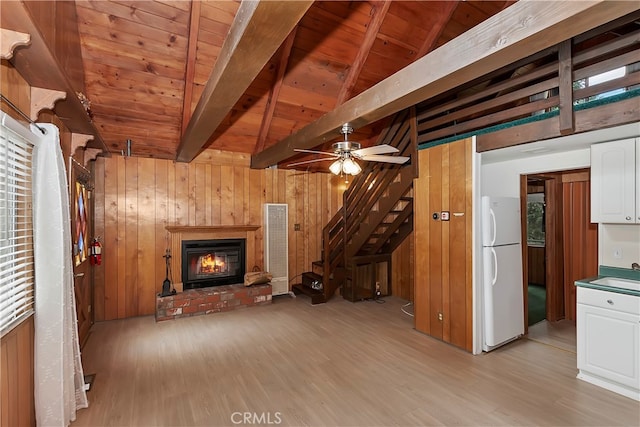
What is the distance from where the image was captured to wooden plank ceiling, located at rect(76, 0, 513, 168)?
316 centimetres

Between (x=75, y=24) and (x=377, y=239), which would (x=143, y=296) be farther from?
(x=377, y=239)

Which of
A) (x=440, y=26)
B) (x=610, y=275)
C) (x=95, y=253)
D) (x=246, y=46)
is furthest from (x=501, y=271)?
(x=95, y=253)

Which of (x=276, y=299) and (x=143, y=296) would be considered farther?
(x=276, y=299)

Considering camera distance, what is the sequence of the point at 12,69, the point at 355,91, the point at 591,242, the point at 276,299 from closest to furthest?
1. the point at 12,69
2. the point at 591,242
3. the point at 355,91
4. the point at 276,299

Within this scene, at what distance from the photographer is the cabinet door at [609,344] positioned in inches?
101

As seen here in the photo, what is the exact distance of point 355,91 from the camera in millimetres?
4676

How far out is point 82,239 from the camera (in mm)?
3689

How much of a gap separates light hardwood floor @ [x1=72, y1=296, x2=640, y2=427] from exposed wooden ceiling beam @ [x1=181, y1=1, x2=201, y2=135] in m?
3.08

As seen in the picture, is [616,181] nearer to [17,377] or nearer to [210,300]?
[17,377]

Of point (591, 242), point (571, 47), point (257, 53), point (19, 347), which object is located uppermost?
point (571, 47)

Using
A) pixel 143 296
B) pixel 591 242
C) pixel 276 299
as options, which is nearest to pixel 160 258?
pixel 143 296

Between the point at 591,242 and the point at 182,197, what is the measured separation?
6.30 metres

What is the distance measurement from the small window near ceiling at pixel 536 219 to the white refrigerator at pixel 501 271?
396cm

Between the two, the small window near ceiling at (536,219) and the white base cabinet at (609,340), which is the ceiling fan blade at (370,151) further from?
the small window near ceiling at (536,219)
